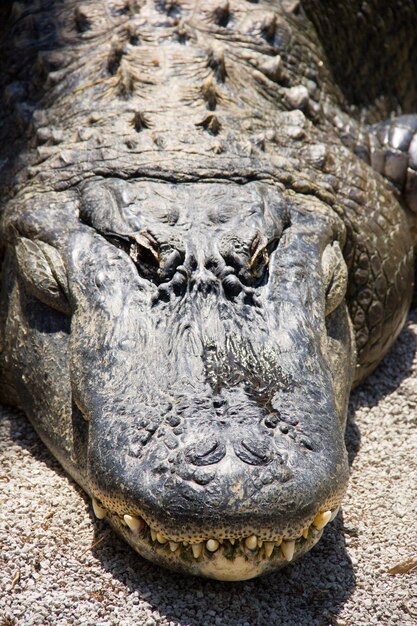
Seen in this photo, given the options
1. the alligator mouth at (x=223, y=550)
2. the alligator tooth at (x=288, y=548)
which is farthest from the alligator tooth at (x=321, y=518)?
the alligator tooth at (x=288, y=548)

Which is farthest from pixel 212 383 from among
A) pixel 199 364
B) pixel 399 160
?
pixel 399 160

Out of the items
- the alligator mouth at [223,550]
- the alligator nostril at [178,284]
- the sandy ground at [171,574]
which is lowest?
the sandy ground at [171,574]

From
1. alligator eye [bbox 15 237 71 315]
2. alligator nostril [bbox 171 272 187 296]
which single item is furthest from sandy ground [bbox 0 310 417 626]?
alligator nostril [bbox 171 272 187 296]

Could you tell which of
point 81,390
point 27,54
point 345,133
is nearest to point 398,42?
point 345,133

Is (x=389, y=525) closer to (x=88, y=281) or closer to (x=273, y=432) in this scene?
(x=273, y=432)

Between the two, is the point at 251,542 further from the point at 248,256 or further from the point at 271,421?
the point at 248,256

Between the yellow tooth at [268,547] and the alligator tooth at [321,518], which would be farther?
the alligator tooth at [321,518]

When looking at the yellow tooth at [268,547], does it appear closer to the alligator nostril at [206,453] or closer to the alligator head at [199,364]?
the alligator head at [199,364]
